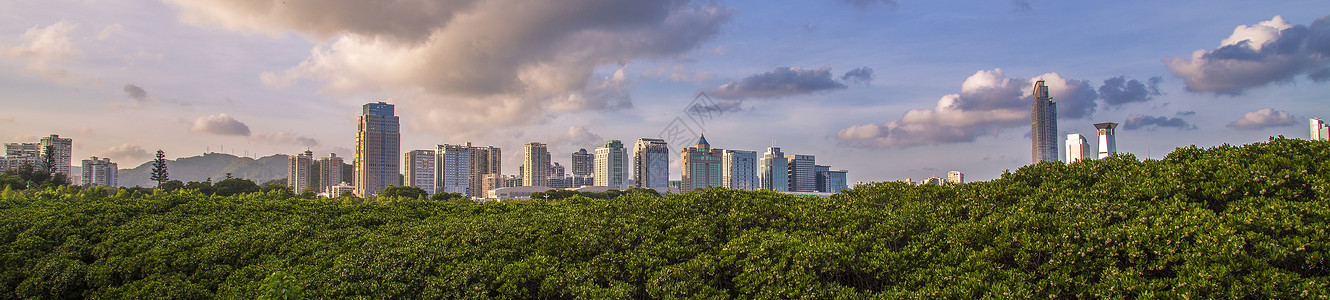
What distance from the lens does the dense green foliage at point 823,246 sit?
543 cm

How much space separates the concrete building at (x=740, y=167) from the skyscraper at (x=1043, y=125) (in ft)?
194

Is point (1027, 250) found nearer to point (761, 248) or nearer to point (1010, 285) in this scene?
point (1010, 285)

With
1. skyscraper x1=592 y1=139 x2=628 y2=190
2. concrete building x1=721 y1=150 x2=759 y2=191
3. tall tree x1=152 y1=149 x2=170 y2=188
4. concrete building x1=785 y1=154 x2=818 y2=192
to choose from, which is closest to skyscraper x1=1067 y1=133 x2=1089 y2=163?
tall tree x1=152 y1=149 x2=170 y2=188

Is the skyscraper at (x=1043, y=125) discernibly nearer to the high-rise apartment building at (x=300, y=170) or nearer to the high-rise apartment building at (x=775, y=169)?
the high-rise apartment building at (x=775, y=169)

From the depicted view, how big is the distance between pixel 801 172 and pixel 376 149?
120m

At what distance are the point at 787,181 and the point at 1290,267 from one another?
165m

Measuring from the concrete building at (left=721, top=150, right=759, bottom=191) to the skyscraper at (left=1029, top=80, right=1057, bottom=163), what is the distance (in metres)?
59.3

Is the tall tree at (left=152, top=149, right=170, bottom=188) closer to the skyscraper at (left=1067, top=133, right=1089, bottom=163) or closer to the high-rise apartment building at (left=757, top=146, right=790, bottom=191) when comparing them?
the skyscraper at (left=1067, top=133, right=1089, bottom=163)

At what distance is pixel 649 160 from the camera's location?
464 ft

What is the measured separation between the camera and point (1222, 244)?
522cm

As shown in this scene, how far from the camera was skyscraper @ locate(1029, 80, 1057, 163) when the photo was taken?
395 ft

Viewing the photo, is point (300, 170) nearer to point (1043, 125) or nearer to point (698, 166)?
point (698, 166)

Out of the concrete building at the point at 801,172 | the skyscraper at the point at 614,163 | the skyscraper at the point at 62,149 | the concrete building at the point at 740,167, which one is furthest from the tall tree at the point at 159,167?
the concrete building at the point at 801,172

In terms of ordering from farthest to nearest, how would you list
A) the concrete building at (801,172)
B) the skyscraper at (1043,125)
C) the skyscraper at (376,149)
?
the skyscraper at (376,149) → the concrete building at (801,172) → the skyscraper at (1043,125)
